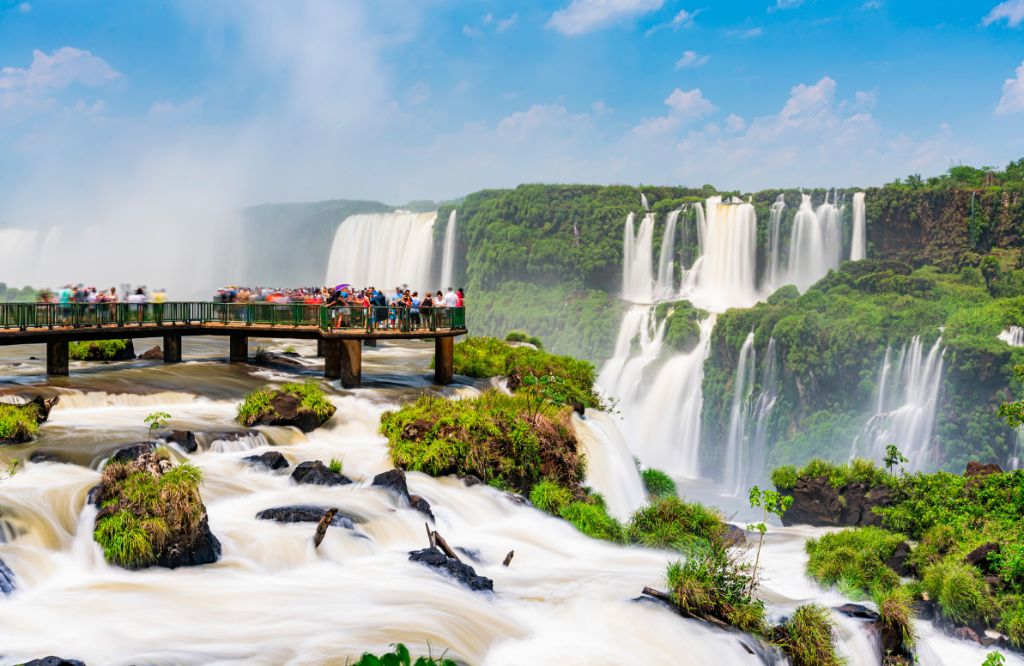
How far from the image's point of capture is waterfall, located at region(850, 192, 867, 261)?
58.0 meters

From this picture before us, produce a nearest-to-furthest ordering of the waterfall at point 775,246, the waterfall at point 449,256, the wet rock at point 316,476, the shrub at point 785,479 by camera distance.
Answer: the wet rock at point 316,476 → the shrub at point 785,479 → the waterfall at point 775,246 → the waterfall at point 449,256

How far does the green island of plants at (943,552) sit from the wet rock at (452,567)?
624 cm

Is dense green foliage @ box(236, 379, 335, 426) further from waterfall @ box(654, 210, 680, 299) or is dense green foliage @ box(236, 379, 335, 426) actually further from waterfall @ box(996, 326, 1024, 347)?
waterfall @ box(654, 210, 680, 299)

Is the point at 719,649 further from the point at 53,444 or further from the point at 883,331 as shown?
the point at 883,331

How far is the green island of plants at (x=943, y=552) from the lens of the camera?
14828 mm

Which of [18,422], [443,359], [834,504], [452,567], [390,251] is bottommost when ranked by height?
[834,504]

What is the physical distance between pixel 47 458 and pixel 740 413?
132ft

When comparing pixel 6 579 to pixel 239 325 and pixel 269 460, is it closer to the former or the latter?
pixel 269 460

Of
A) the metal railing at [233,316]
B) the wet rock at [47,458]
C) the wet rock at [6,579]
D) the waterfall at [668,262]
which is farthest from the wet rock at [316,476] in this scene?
the waterfall at [668,262]

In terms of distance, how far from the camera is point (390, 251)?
70.6 meters

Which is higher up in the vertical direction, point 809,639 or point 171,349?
point 171,349

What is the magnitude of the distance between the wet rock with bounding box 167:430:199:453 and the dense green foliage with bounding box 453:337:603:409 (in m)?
11.1

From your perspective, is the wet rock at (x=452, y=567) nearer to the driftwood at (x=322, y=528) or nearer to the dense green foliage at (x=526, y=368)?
the driftwood at (x=322, y=528)

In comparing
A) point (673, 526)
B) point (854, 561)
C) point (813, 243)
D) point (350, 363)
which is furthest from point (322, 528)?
point (813, 243)
